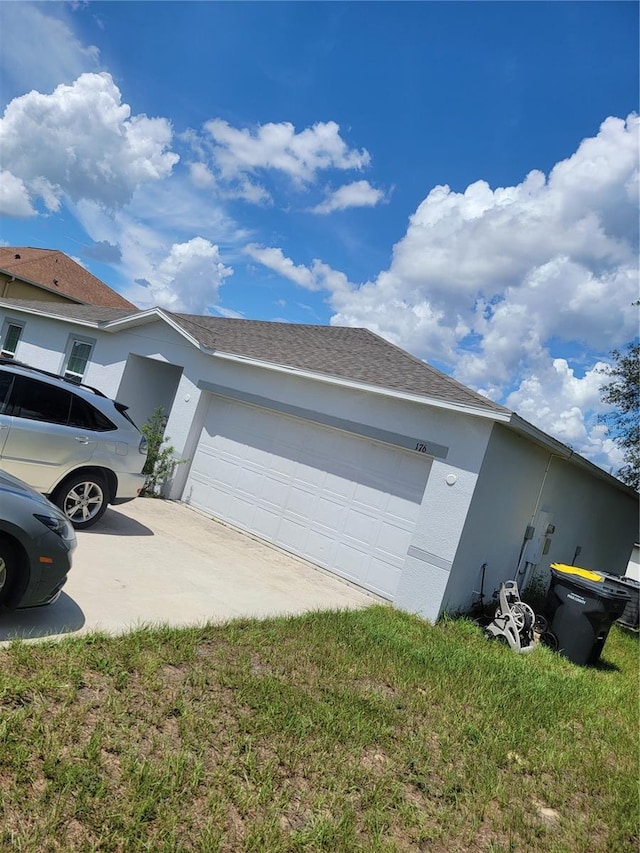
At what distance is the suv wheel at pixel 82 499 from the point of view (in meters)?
7.09

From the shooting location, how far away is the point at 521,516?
10203 mm

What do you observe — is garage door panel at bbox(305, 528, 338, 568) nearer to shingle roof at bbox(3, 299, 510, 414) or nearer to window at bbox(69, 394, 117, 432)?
shingle roof at bbox(3, 299, 510, 414)

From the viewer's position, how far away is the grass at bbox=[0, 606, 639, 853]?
2793mm

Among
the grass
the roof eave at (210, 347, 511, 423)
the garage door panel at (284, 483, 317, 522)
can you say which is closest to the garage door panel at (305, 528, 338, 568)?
the garage door panel at (284, 483, 317, 522)

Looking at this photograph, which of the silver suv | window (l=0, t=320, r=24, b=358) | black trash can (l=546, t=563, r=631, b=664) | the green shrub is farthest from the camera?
window (l=0, t=320, r=24, b=358)

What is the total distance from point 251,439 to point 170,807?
8.03 m

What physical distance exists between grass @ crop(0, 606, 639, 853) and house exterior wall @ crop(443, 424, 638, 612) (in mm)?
2774

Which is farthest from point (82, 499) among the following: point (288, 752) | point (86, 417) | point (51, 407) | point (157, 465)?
point (288, 752)

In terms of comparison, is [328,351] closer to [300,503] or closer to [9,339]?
[300,503]

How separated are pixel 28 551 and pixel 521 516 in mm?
8465

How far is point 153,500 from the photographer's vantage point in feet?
35.7

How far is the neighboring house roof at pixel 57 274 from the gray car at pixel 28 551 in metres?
25.4

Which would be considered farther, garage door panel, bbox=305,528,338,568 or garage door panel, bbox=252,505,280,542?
garage door panel, bbox=252,505,280,542

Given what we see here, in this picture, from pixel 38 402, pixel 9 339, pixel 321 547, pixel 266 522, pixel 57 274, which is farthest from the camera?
pixel 57 274
